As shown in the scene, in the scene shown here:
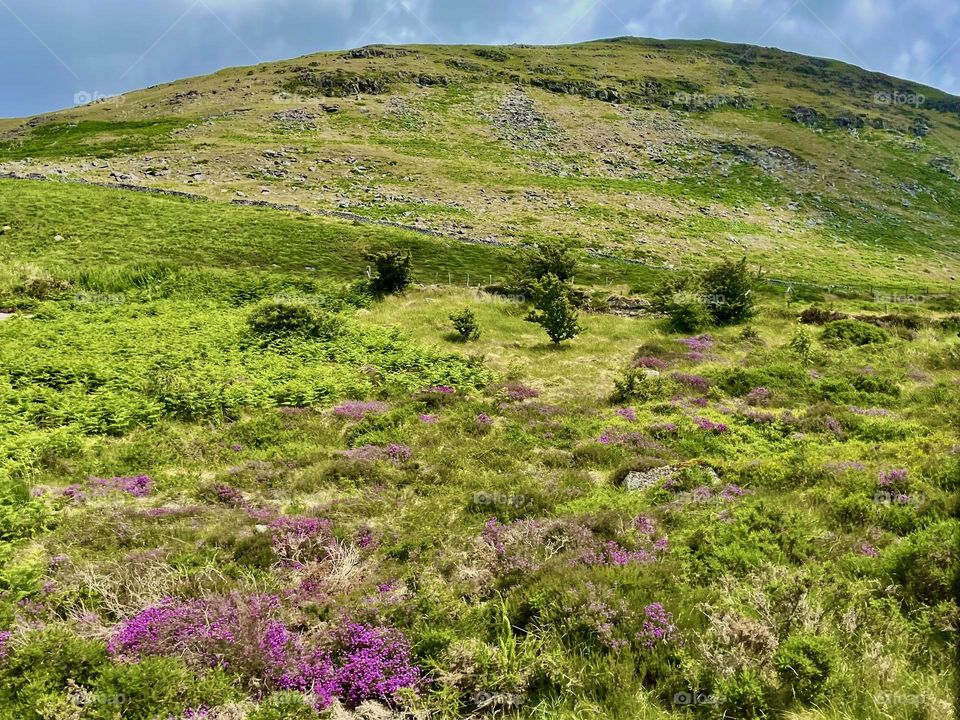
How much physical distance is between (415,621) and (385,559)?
6.48ft

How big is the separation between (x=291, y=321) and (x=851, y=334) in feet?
88.4

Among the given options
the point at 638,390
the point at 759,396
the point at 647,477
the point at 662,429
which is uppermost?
the point at 638,390

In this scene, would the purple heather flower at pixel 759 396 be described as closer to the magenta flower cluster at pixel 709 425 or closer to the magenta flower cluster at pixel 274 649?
the magenta flower cluster at pixel 709 425

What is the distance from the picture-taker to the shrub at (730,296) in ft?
94.1

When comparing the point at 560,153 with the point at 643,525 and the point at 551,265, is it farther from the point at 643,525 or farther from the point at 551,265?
the point at 643,525

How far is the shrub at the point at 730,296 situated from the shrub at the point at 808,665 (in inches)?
1033


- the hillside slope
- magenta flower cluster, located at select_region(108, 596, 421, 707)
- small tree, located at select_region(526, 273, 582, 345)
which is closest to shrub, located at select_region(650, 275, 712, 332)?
small tree, located at select_region(526, 273, 582, 345)

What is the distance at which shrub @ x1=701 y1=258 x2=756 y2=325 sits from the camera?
28672mm

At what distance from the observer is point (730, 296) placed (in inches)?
1144

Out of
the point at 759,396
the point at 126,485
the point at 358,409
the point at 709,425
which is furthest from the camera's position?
the point at 759,396

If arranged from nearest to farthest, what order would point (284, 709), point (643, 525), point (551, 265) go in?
point (284, 709)
point (643, 525)
point (551, 265)

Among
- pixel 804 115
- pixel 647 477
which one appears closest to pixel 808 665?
pixel 647 477

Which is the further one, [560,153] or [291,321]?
[560,153]

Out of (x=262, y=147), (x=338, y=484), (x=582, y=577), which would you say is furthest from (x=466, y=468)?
(x=262, y=147)
